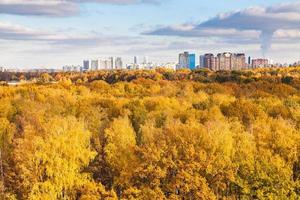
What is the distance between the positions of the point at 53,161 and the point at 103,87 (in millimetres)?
90042

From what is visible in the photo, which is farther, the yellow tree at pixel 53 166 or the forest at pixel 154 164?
the yellow tree at pixel 53 166

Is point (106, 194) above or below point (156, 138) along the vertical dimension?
below

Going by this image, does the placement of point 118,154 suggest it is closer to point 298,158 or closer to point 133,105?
point 298,158

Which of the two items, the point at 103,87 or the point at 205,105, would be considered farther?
the point at 103,87

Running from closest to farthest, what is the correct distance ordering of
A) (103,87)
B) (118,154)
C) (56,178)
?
1. (56,178)
2. (118,154)
3. (103,87)

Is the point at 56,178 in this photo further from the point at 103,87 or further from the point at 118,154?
the point at 103,87

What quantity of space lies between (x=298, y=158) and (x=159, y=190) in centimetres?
1189

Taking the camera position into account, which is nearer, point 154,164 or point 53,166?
point 154,164

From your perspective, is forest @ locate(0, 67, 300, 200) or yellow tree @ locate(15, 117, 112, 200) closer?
forest @ locate(0, 67, 300, 200)

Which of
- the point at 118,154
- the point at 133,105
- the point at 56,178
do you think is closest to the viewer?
the point at 56,178

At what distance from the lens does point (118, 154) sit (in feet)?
158

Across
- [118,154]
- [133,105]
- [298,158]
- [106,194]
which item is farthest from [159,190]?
[133,105]

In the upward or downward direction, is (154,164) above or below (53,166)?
above

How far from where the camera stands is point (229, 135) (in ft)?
152
